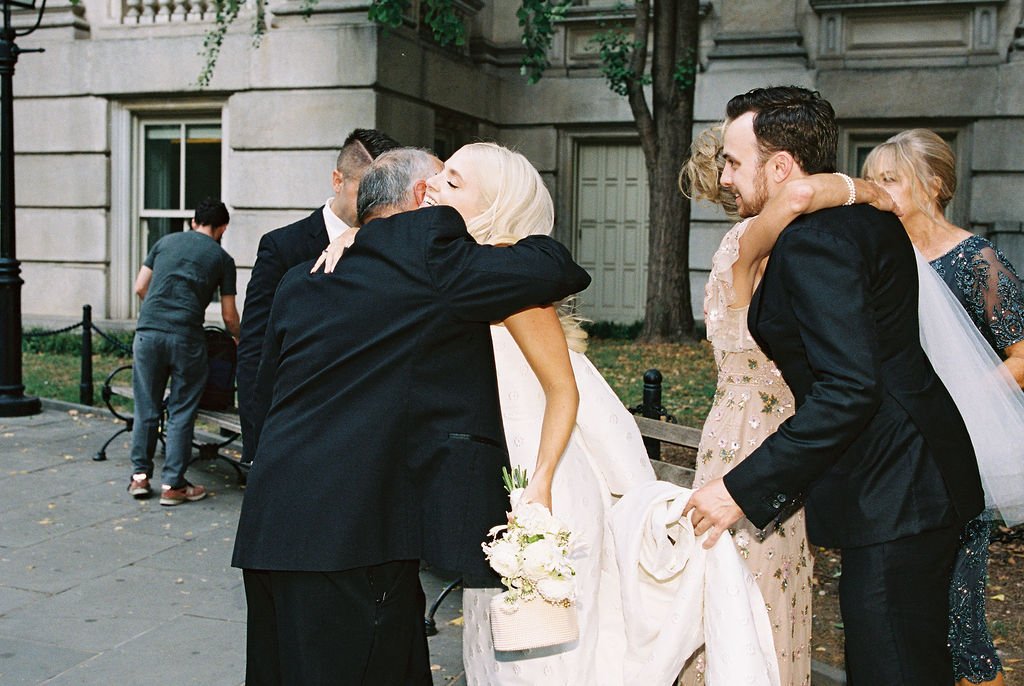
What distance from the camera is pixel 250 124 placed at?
15.0 metres

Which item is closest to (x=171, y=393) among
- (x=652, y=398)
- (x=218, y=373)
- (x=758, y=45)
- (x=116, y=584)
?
(x=218, y=373)

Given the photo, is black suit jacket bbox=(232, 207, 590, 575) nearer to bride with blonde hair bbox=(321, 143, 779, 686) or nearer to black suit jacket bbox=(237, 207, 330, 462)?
bride with blonde hair bbox=(321, 143, 779, 686)

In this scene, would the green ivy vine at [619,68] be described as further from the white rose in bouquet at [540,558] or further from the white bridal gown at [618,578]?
the white rose in bouquet at [540,558]

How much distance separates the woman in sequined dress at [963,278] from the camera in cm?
386

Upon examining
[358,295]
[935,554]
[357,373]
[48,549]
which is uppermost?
[358,295]

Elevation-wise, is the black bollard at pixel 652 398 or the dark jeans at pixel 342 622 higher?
the black bollard at pixel 652 398

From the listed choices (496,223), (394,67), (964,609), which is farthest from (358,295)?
(394,67)

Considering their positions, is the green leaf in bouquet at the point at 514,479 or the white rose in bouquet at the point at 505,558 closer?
the white rose in bouquet at the point at 505,558

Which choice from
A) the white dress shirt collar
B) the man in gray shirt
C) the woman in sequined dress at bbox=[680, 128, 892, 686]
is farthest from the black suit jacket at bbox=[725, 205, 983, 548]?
the man in gray shirt

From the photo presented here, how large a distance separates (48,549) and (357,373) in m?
4.49

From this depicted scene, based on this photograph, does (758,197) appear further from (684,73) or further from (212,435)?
(684,73)

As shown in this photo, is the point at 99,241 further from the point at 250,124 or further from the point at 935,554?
the point at 935,554

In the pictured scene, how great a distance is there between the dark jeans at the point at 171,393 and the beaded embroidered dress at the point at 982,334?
519 centimetres

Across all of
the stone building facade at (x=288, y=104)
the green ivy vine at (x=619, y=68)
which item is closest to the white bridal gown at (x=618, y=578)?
the stone building facade at (x=288, y=104)
